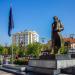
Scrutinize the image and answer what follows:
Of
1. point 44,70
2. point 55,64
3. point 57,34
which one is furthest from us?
point 57,34

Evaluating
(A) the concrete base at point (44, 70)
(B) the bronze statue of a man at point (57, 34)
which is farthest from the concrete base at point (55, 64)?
(B) the bronze statue of a man at point (57, 34)

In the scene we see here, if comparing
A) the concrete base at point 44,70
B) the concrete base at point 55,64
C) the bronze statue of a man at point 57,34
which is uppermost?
the bronze statue of a man at point 57,34

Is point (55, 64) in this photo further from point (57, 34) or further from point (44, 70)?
point (57, 34)

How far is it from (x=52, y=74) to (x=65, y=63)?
1.79 metres

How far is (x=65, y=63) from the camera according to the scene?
54.0 ft

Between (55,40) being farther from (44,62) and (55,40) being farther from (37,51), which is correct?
(37,51)

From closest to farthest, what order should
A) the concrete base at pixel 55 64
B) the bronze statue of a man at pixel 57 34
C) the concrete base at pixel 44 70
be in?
1. the concrete base at pixel 44 70
2. the concrete base at pixel 55 64
3. the bronze statue of a man at pixel 57 34

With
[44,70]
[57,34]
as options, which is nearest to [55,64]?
[44,70]

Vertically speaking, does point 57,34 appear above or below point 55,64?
above

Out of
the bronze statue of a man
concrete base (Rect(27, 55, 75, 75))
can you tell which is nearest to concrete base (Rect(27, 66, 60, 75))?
concrete base (Rect(27, 55, 75, 75))

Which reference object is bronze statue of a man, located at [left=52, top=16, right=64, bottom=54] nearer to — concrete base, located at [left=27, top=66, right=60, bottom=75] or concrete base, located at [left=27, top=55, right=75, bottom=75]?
concrete base, located at [left=27, top=55, right=75, bottom=75]

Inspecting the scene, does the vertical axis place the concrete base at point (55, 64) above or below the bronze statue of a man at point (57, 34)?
below

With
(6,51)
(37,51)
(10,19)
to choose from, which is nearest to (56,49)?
→ (10,19)

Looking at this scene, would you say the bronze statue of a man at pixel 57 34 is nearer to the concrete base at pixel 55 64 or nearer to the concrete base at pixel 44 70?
the concrete base at pixel 55 64
